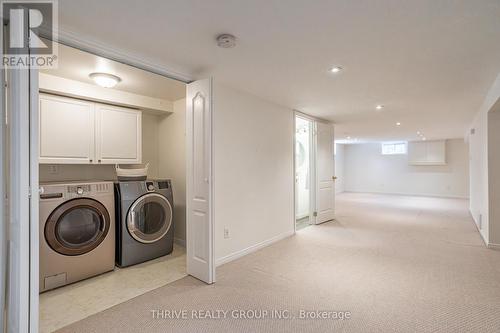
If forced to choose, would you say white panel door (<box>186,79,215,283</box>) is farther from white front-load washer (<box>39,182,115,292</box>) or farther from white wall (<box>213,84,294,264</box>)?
white front-load washer (<box>39,182,115,292</box>)

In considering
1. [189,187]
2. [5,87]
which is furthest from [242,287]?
[5,87]

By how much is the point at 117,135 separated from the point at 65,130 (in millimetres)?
582

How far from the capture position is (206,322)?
2.00 metres

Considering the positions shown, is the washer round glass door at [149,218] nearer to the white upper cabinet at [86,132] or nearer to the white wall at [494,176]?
the white upper cabinet at [86,132]

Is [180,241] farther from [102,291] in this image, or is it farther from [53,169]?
[53,169]

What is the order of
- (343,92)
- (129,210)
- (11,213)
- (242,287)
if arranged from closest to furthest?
(11,213), (242,287), (129,210), (343,92)

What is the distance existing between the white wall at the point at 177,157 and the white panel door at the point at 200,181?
1.05 m

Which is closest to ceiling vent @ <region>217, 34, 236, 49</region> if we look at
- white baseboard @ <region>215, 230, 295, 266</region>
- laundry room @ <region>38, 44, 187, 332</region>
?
laundry room @ <region>38, 44, 187, 332</region>

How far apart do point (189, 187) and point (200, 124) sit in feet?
2.33

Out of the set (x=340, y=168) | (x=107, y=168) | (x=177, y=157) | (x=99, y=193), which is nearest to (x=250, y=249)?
(x=177, y=157)

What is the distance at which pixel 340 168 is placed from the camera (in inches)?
448

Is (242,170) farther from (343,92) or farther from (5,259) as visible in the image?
(5,259)

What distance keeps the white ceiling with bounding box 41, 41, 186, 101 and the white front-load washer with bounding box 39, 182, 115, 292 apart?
116cm

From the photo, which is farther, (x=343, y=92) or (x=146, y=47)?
(x=343, y=92)
